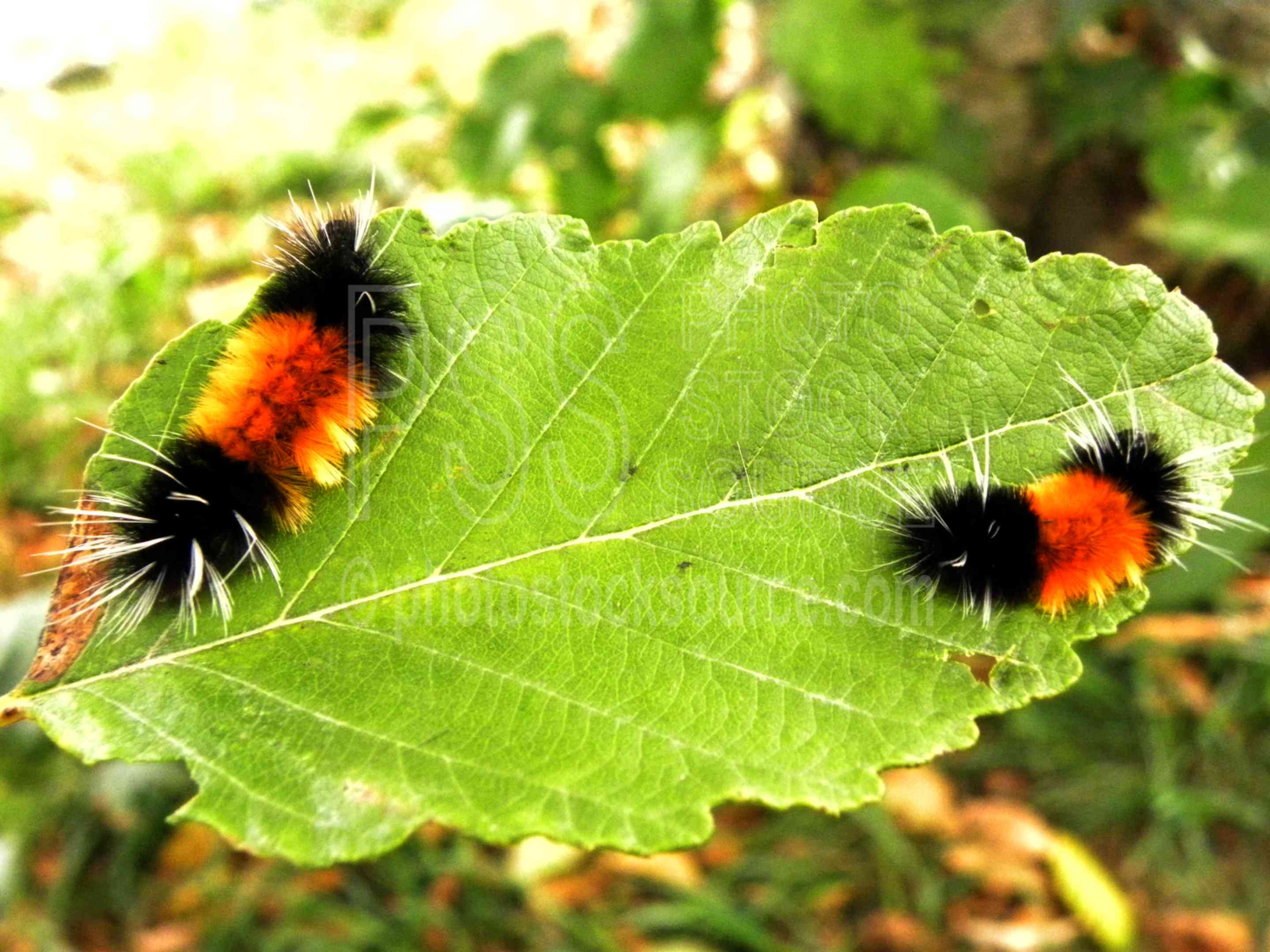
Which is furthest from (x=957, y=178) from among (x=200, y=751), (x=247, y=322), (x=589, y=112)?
(x=200, y=751)

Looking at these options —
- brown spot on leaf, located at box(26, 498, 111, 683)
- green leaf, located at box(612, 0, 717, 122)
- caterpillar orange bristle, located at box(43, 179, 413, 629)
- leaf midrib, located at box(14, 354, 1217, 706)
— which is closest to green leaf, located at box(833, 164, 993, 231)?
green leaf, located at box(612, 0, 717, 122)

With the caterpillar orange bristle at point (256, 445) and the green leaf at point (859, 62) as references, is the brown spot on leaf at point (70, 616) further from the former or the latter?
the green leaf at point (859, 62)

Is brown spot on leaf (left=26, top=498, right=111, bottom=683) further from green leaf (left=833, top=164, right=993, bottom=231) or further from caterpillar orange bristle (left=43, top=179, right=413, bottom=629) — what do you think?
green leaf (left=833, top=164, right=993, bottom=231)

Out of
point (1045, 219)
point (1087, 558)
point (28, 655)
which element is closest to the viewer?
point (1087, 558)

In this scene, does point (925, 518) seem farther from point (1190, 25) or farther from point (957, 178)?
point (1190, 25)

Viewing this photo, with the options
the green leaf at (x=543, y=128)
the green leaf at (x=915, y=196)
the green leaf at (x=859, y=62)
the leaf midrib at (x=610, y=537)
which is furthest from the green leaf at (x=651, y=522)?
the green leaf at (x=859, y=62)
